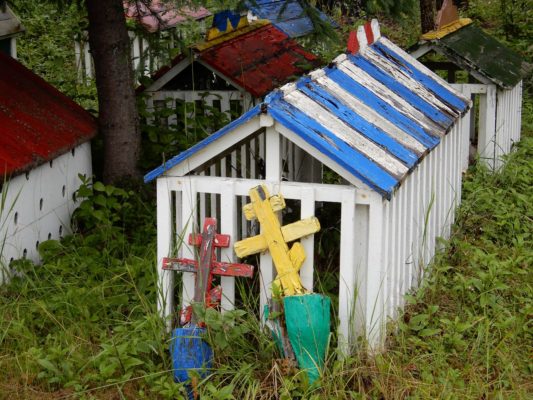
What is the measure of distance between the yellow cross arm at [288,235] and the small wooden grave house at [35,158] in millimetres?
1831

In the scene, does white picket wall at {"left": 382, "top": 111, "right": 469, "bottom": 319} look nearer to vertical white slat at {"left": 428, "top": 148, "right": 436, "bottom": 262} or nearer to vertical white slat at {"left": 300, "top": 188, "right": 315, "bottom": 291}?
vertical white slat at {"left": 428, "top": 148, "right": 436, "bottom": 262}

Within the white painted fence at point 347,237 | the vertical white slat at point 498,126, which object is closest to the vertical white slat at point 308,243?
A: the white painted fence at point 347,237

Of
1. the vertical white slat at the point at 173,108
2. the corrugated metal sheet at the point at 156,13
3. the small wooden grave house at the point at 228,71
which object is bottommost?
the vertical white slat at the point at 173,108

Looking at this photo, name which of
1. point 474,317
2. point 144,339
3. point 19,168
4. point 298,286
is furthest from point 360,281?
point 19,168

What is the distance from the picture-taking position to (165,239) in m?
5.30

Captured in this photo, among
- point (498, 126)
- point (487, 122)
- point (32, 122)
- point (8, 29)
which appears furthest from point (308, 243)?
point (8, 29)

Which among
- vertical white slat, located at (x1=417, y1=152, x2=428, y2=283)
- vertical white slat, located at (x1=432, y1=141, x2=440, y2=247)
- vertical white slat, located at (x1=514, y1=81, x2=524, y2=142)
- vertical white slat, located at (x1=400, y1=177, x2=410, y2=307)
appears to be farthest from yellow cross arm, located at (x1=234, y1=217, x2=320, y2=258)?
vertical white slat, located at (x1=514, y1=81, x2=524, y2=142)

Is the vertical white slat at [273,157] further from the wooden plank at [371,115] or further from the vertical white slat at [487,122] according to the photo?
the vertical white slat at [487,122]

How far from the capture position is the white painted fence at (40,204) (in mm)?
6434

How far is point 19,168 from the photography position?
6.47 metres

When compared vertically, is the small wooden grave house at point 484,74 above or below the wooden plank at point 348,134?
above

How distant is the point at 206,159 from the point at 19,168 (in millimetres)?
1973

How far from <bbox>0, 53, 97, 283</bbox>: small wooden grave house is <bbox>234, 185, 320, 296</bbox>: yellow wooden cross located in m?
1.91

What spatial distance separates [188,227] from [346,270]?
3.31 feet
